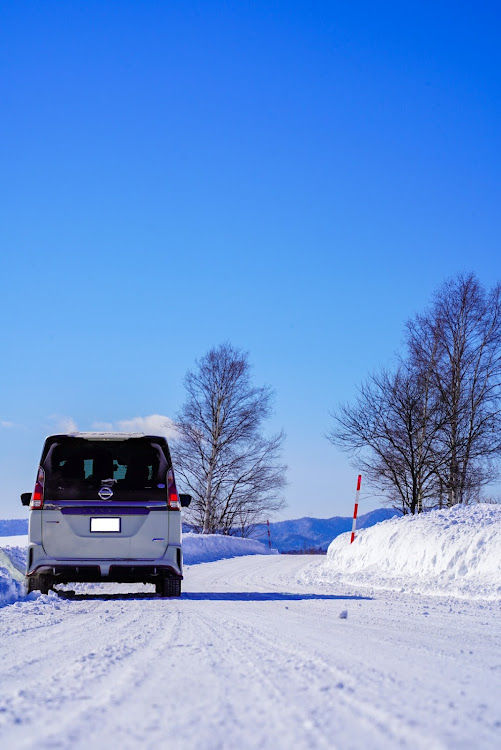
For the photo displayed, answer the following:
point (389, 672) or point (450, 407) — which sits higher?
point (450, 407)

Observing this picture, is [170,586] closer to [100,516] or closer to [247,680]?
[100,516]

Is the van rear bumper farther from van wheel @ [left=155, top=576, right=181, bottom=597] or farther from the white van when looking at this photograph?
van wheel @ [left=155, top=576, right=181, bottom=597]

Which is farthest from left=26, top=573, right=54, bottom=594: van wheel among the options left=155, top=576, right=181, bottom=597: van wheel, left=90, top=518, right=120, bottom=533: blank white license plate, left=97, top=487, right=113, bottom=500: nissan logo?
left=155, top=576, right=181, bottom=597: van wheel

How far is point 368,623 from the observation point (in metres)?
6.45

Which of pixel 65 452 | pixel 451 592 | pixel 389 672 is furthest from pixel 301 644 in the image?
pixel 451 592

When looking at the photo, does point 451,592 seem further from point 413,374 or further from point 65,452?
point 413,374

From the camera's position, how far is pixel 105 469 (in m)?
8.92

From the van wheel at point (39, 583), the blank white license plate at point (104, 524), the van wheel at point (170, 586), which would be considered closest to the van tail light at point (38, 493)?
the blank white license plate at point (104, 524)

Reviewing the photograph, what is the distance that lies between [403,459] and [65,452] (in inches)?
669

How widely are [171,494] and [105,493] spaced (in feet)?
2.43

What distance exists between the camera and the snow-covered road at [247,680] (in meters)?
2.51

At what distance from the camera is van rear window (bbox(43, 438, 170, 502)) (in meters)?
8.65

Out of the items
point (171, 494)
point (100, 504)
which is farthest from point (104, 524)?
point (171, 494)

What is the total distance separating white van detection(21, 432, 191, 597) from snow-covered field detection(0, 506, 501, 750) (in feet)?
1.27
